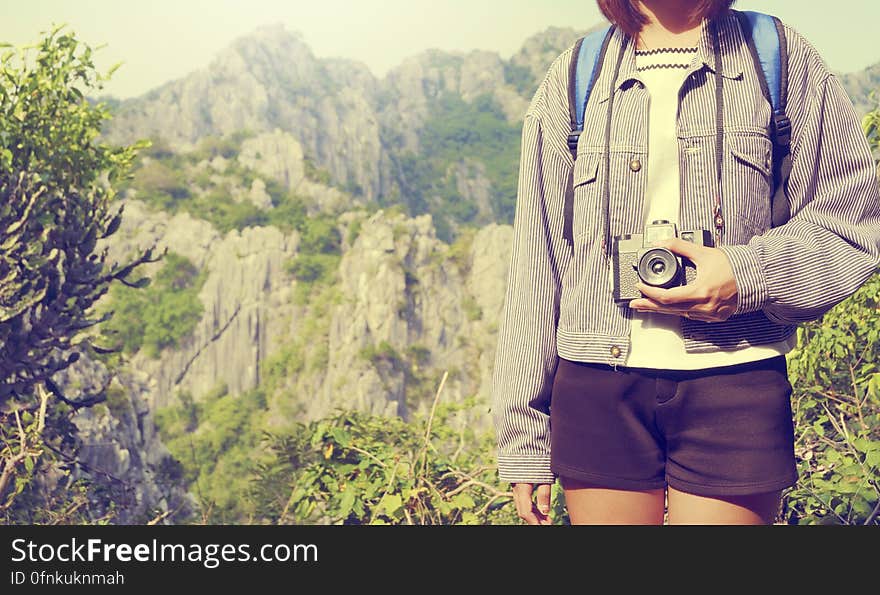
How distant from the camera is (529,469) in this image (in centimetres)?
164

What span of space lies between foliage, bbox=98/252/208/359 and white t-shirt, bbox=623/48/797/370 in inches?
1831

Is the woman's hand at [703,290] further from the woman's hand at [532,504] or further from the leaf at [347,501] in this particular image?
the leaf at [347,501]

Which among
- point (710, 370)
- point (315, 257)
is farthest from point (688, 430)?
point (315, 257)

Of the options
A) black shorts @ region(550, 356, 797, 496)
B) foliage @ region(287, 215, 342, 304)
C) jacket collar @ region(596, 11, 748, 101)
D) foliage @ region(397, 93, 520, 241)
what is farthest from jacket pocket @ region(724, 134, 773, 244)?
foliage @ region(397, 93, 520, 241)

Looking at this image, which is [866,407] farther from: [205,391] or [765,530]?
[205,391]

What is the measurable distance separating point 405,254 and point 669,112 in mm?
46059

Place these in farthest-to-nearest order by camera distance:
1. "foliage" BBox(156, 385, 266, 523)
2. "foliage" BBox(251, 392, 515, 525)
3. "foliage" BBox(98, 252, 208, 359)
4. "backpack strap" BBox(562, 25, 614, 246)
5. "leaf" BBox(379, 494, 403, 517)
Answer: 1. "foliage" BBox(98, 252, 208, 359)
2. "foliage" BBox(156, 385, 266, 523)
3. "foliage" BBox(251, 392, 515, 525)
4. "leaf" BBox(379, 494, 403, 517)
5. "backpack strap" BBox(562, 25, 614, 246)

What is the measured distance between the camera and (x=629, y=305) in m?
1.53

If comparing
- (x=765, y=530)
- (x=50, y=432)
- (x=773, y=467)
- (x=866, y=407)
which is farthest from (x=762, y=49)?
(x=50, y=432)

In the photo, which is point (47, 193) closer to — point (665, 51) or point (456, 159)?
point (665, 51)

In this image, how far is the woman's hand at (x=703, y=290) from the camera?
1.43m

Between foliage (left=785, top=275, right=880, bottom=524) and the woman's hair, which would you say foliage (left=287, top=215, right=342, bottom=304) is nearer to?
foliage (left=785, top=275, right=880, bottom=524)

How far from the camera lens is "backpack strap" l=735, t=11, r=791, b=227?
5.00 ft

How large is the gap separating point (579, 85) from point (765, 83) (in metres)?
0.31
